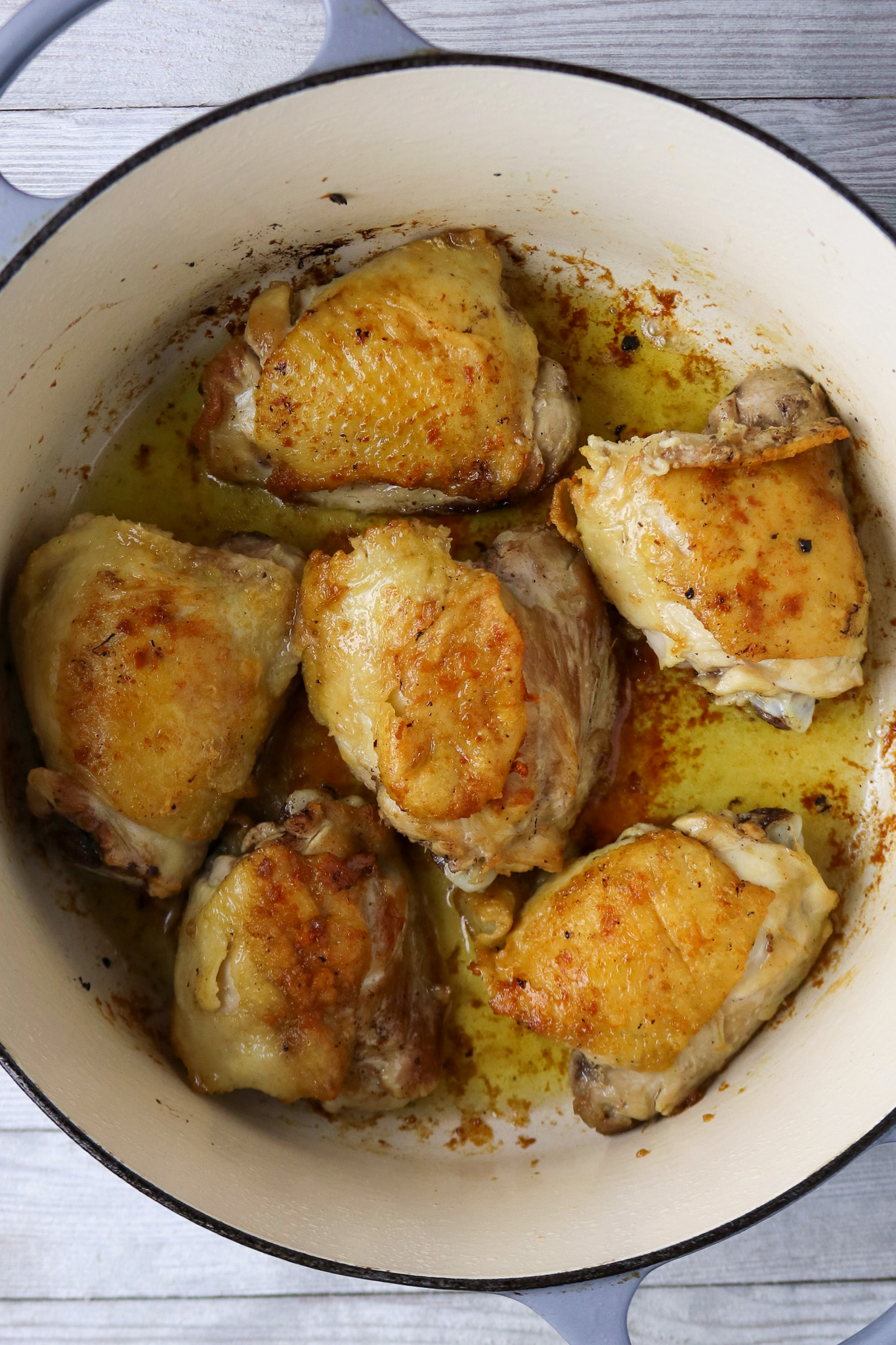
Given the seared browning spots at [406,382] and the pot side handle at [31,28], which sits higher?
the pot side handle at [31,28]

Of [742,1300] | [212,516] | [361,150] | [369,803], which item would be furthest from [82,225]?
[742,1300]

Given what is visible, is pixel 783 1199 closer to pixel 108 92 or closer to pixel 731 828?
pixel 731 828

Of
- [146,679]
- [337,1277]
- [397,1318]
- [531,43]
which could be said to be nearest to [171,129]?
[531,43]


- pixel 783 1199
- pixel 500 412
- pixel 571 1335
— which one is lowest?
pixel 571 1335

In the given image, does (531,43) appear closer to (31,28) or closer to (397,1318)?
(31,28)

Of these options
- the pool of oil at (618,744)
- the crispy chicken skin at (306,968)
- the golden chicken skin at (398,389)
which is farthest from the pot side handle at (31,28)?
the crispy chicken skin at (306,968)

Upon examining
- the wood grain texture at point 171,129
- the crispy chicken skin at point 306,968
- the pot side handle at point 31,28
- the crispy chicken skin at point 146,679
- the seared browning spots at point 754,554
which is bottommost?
the crispy chicken skin at point 306,968

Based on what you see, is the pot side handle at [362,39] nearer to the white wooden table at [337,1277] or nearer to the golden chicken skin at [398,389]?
the golden chicken skin at [398,389]
